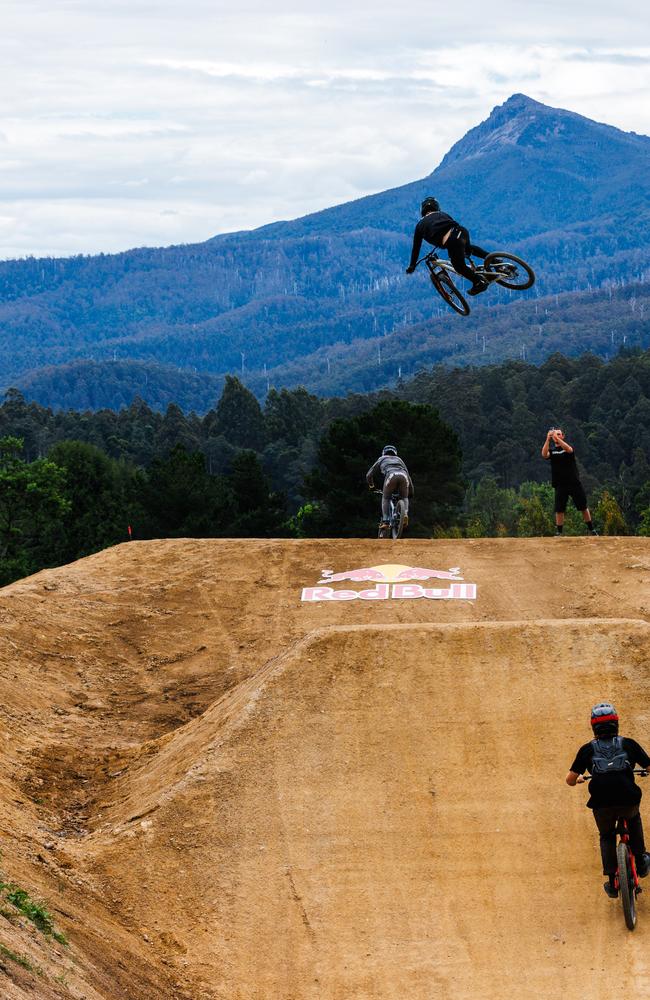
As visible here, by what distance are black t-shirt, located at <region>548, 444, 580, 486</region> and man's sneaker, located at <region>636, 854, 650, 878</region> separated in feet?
40.2

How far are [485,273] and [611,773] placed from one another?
8.85 m

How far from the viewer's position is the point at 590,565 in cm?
2481

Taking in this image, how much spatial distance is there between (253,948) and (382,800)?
103 inches

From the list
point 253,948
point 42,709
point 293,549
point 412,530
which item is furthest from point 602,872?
point 412,530

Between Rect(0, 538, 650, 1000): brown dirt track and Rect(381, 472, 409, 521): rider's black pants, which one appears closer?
Rect(0, 538, 650, 1000): brown dirt track

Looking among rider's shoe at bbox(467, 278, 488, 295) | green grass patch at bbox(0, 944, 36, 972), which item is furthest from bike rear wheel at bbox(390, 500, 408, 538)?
green grass patch at bbox(0, 944, 36, 972)

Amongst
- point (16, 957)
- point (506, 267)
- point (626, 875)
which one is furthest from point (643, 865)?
point (506, 267)

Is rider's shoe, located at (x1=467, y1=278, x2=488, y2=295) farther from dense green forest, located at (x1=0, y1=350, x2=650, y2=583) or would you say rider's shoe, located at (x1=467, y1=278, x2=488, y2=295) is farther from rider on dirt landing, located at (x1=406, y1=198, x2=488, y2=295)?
dense green forest, located at (x1=0, y1=350, x2=650, y2=583)

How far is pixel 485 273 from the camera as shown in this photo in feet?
62.6

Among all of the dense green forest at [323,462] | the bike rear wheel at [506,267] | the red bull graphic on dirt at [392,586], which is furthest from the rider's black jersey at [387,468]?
the dense green forest at [323,462]

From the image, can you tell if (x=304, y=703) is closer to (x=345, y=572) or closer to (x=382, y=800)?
(x=382, y=800)

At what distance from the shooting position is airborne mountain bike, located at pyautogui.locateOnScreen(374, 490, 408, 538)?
26.5 metres

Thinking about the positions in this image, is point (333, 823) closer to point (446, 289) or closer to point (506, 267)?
point (506, 267)

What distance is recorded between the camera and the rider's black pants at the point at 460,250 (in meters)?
18.5
